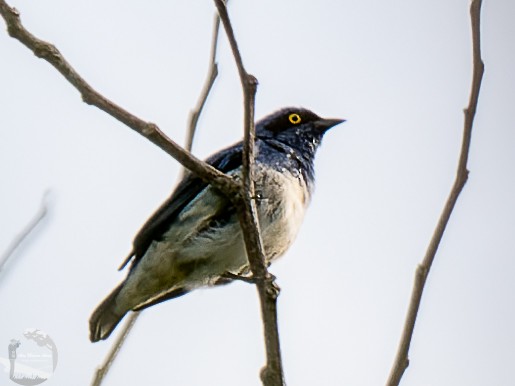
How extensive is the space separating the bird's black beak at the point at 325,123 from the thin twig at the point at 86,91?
366cm

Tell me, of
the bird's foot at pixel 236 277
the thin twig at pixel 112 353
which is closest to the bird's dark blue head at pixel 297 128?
the bird's foot at pixel 236 277

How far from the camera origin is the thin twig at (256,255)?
3.60 meters

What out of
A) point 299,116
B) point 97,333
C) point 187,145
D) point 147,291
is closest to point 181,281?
point 147,291

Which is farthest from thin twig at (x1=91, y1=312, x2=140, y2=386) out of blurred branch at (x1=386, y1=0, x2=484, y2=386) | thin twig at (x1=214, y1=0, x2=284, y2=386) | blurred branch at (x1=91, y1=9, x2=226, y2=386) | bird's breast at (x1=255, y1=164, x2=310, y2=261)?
blurred branch at (x1=386, y1=0, x2=484, y2=386)

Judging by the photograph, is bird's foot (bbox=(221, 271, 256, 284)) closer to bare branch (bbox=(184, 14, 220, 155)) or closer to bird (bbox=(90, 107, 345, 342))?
bird (bbox=(90, 107, 345, 342))

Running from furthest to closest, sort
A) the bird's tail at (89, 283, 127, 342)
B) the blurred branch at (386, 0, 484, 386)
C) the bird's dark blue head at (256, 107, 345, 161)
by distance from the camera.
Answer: the bird's dark blue head at (256, 107, 345, 161) < the bird's tail at (89, 283, 127, 342) < the blurred branch at (386, 0, 484, 386)

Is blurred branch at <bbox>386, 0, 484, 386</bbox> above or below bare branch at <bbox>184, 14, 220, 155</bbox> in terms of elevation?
below

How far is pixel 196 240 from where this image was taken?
18.9 feet

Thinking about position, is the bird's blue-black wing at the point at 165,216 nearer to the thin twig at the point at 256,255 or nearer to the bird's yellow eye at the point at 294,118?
the bird's yellow eye at the point at 294,118

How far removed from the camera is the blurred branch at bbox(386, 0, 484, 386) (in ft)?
11.4

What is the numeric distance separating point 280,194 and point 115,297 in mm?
1342

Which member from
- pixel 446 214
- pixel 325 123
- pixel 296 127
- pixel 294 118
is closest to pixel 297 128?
pixel 296 127

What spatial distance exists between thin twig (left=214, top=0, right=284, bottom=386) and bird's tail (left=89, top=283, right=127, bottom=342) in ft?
6.86

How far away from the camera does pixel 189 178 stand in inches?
236
